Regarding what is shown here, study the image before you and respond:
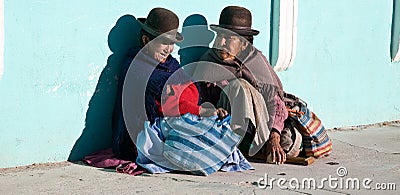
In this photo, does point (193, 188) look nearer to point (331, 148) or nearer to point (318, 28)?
point (331, 148)

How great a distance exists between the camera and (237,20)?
251 inches

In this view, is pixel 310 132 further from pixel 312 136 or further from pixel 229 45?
pixel 229 45

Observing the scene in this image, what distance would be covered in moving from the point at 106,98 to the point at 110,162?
0.55 meters

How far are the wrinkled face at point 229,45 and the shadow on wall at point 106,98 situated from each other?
28.3 inches

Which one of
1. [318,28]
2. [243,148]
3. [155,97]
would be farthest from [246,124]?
[318,28]

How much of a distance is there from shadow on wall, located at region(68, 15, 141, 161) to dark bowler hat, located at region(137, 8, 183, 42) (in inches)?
8.1

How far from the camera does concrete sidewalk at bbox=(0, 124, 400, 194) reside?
5312 millimetres

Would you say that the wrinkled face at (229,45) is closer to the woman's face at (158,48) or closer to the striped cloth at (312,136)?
the woman's face at (158,48)

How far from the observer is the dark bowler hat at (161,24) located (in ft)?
19.5

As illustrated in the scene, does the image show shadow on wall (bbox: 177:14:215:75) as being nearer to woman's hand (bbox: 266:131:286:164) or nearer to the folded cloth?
woman's hand (bbox: 266:131:286:164)

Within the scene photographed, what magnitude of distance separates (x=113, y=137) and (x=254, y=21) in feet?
5.89

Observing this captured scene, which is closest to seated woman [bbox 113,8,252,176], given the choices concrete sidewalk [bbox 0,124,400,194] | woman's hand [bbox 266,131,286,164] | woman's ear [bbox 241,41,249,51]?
concrete sidewalk [bbox 0,124,400,194]

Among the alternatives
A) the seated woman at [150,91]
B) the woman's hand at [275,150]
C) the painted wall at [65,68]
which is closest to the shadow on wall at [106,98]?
the painted wall at [65,68]

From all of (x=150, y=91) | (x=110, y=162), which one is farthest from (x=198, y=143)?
(x=110, y=162)
